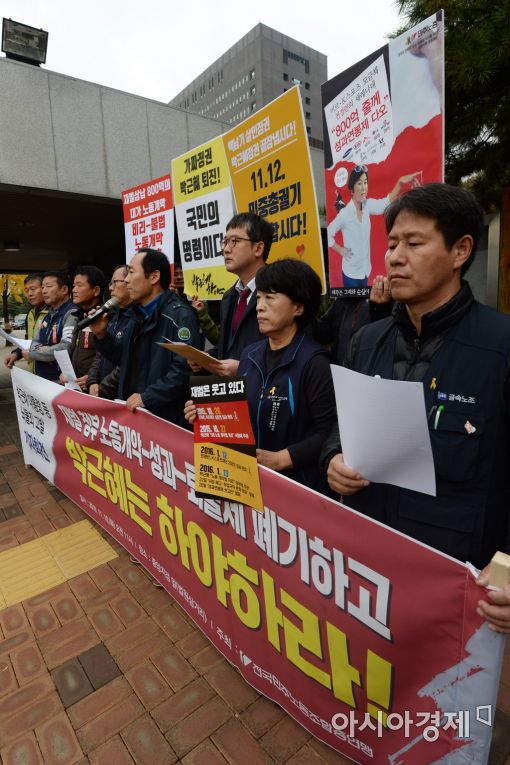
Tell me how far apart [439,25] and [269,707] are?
287 centimetres

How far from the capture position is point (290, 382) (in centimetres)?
186

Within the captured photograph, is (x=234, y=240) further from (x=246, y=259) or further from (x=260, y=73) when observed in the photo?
(x=260, y=73)

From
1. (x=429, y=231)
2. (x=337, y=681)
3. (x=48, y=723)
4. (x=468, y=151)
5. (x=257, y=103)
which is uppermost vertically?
(x=257, y=103)

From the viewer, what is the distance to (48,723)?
71.0 inches

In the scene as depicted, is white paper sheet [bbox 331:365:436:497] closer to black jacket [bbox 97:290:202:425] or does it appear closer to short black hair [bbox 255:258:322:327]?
short black hair [bbox 255:258:322:327]

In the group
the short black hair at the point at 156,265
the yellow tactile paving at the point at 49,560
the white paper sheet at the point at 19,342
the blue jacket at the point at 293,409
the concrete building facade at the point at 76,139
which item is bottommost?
the yellow tactile paving at the point at 49,560

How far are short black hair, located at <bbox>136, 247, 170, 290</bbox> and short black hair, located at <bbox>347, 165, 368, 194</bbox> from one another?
50.5 inches

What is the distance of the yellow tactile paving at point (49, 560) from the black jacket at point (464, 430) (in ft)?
7.47

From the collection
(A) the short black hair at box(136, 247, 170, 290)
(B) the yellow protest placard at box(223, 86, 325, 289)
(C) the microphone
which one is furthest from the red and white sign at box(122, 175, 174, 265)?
(B) the yellow protest placard at box(223, 86, 325, 289)

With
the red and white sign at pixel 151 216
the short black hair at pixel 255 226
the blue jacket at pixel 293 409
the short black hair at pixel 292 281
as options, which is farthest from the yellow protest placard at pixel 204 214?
the blue jacket at pixel 293 409

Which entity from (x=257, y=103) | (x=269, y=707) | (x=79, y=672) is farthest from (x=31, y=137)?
(x=257, y=103)

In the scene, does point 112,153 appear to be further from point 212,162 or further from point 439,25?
point 439,25

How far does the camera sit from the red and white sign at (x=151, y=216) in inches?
154

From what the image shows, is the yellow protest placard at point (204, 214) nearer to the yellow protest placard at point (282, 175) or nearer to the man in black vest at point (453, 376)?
the yellow protest placard at point (282, 175)
